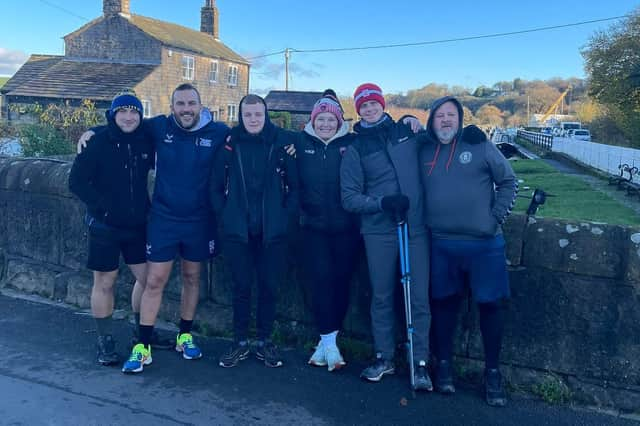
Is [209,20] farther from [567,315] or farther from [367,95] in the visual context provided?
[567,315]

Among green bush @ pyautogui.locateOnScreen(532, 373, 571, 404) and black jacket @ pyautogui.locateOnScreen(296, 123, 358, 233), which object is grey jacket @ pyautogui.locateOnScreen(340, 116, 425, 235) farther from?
green bush @ pyautogui.locateOnScreen(532, 373, 571, 404)

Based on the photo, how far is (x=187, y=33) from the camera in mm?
41812

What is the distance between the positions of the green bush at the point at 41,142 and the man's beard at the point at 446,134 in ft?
37.5

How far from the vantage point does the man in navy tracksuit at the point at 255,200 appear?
425cm

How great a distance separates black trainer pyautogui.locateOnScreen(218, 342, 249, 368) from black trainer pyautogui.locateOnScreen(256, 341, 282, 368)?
95mm

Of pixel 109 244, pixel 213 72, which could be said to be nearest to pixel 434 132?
pixel 109 244

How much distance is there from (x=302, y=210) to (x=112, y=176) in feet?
4.51

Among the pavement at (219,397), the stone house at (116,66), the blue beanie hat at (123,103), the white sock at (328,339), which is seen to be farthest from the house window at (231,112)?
the white sock at (328,339)

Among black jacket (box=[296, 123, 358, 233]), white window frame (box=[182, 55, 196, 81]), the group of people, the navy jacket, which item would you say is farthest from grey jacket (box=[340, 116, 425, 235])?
white window frame (box=[182, 55, 196, 81])

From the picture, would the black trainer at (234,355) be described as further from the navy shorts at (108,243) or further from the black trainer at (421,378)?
the black trainer at (421,378)

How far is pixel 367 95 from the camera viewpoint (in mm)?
4211

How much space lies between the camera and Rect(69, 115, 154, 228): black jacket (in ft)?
14.0

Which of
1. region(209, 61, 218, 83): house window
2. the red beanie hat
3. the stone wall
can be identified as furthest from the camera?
region(209, 61, 218, 83): house window

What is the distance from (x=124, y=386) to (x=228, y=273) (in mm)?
1335
